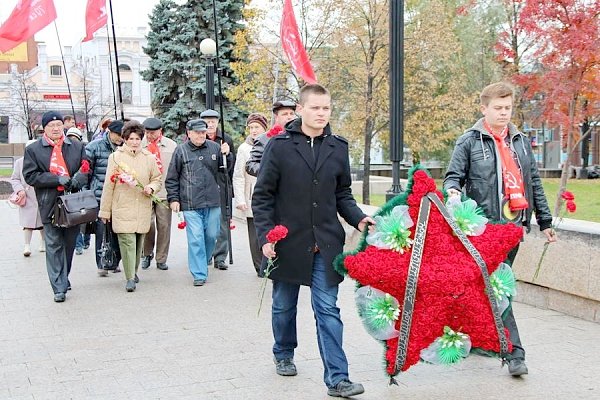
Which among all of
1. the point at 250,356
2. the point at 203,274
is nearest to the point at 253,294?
the point at 203,274

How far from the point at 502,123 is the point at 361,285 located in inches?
59.3

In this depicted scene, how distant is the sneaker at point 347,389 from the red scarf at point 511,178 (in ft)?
5.18

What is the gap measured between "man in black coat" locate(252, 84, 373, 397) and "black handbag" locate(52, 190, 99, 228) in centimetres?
344

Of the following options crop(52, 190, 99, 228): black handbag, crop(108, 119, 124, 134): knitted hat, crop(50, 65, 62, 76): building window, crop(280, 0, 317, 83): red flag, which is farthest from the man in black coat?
crop(50, 65, 62, 76): building window

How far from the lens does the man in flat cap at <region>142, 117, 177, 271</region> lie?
33.9ft

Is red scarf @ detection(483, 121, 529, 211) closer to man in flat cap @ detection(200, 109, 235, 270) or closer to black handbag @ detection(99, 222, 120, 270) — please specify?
man in flat cap @ detection(200, 109, 235, 270)

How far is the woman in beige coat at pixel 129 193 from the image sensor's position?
8.66m

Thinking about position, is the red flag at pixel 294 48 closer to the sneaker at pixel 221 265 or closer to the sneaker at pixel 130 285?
the sneaker at pixel 221 265

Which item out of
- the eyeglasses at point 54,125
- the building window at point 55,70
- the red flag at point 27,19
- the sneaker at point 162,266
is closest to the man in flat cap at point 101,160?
the sneaker at point 162,266

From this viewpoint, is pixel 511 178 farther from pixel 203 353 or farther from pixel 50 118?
pixel 50 118

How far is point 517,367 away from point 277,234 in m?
1.90

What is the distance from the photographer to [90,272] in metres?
10.2

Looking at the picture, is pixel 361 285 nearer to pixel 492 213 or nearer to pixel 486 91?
pixel 492 213

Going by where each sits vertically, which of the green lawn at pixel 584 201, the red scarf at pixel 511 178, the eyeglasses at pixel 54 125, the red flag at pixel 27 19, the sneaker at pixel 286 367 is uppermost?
the red flag at pixel 27 19
